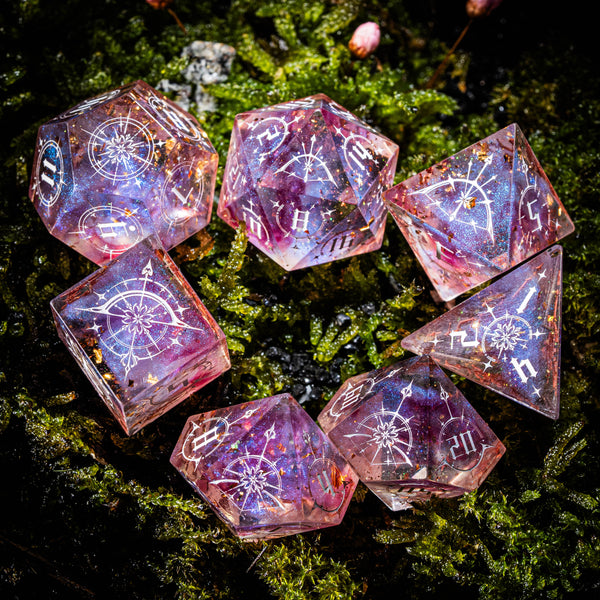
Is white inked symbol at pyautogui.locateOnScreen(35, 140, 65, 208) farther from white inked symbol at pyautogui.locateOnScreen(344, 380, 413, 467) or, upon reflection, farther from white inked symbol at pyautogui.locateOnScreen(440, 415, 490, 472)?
white inked symbol at pyautogui.locateOnScreen(440, 415, 490, 472)

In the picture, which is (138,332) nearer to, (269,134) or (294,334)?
(294,334)

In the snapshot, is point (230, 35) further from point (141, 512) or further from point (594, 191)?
point (141, 512)

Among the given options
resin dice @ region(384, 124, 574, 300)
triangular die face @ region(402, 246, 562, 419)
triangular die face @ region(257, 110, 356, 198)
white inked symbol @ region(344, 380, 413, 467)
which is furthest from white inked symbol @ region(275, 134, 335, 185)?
white inked symbol @ region(344, 380, 413, 467)

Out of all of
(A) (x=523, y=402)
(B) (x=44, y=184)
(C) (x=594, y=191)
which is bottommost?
(A) (x=523, y=402)

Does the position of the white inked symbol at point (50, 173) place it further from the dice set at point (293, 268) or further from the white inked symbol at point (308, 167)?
the white inked symbol at point (308, 167)

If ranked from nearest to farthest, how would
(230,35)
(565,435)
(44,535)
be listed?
(44,535), (565,435), (230,35)

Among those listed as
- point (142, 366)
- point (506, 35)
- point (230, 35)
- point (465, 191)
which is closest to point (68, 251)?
point (142, 366)

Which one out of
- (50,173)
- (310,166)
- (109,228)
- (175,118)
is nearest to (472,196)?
(310,166)
